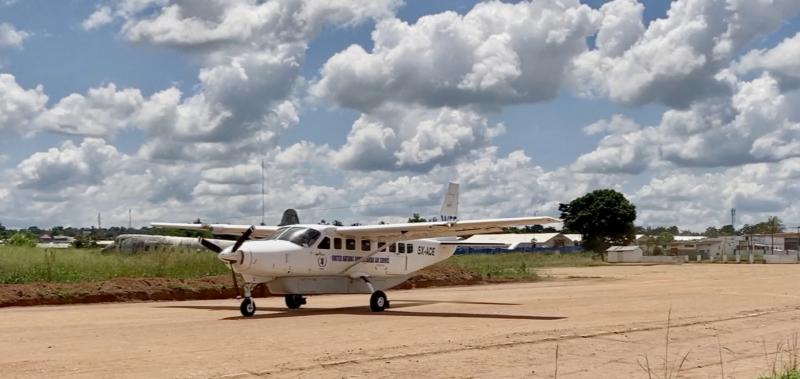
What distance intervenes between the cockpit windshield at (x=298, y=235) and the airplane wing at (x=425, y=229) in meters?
1.09

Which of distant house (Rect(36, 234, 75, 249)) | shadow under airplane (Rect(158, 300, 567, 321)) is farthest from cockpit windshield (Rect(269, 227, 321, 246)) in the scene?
distant house (Rect(36, 234, 75, 249))

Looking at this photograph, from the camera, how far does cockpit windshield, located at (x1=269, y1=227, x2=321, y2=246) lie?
22.6 m

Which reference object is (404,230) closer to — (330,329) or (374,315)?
(374,315)

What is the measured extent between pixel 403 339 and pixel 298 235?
8.42 meters

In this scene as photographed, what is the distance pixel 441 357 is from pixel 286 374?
266 cm

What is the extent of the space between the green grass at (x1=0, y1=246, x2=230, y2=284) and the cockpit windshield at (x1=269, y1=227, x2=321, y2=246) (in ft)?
36.2

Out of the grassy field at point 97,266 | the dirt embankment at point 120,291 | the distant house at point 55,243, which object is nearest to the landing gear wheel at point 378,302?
the dirt embankment at point 120,291

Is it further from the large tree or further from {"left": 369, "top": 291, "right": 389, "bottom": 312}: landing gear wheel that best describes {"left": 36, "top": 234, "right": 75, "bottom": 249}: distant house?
the large tree

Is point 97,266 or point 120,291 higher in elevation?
point 97,266

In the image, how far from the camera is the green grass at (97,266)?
30.2m

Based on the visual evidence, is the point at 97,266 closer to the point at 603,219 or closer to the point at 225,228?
the point at 225,228

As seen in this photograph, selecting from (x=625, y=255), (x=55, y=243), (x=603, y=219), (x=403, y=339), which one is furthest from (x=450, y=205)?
(x=55, y=243)

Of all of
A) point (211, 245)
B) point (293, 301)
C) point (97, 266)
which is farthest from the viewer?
point (97, 266)

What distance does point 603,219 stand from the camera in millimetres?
102812
